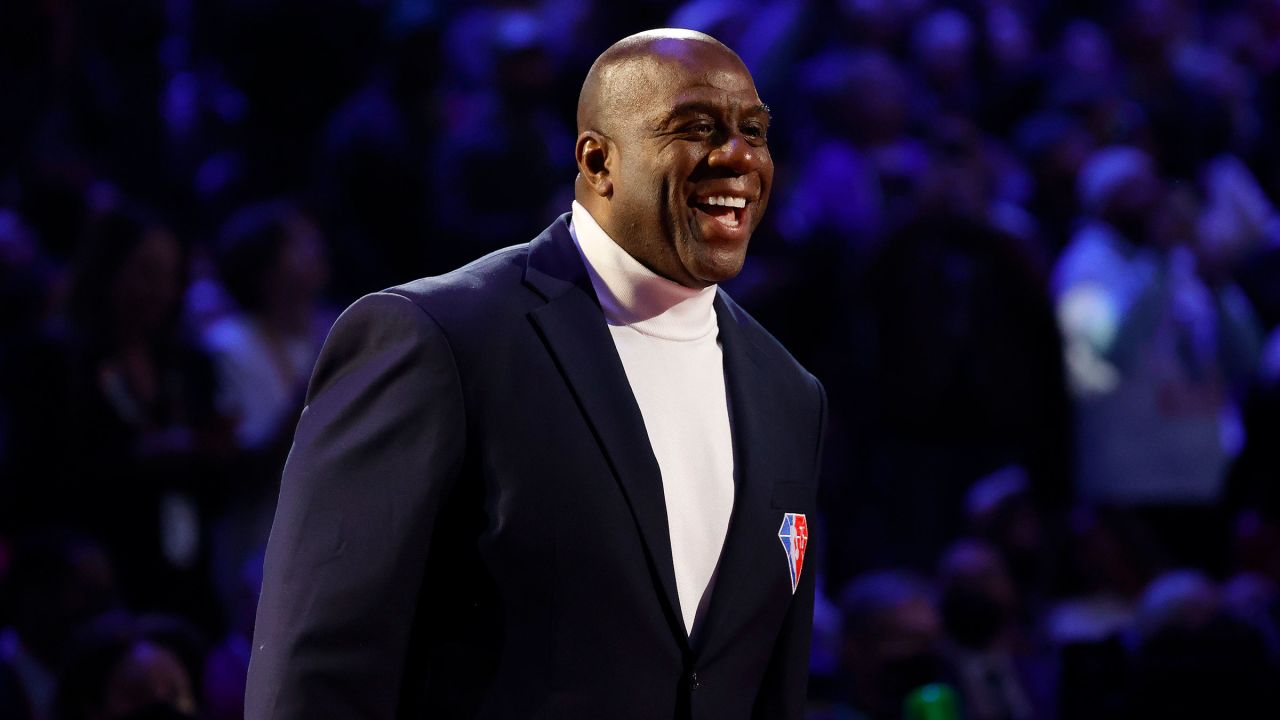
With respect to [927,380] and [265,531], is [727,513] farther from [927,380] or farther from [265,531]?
[927,380]

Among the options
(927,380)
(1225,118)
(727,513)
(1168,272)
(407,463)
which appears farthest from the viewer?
(1225,118)

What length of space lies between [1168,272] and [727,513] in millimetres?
4910

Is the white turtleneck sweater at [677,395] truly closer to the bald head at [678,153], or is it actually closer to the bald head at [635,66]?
the bald head at [678,153]

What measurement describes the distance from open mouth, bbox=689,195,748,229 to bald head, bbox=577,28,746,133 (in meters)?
0.15

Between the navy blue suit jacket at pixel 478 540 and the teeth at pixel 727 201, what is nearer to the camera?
the navy blue suit jacket at pixel 478 540

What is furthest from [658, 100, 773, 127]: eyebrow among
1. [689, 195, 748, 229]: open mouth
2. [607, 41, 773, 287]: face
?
[689, 195, 748, 229]: open mouth

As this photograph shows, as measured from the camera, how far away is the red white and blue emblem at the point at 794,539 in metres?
2.66

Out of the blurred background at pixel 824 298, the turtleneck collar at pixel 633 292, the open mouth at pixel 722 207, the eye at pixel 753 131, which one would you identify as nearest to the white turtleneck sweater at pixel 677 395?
the turtleneck collar at pixel 633 292

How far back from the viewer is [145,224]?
5.93m

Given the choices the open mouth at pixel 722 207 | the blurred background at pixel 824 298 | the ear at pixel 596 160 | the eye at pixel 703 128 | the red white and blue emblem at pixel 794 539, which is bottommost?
the blurred background at pixel 824 298

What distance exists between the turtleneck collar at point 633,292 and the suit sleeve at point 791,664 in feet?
1.10

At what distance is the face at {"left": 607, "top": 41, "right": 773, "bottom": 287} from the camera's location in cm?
252

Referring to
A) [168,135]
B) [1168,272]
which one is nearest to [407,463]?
[1168,272]

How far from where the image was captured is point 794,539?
8.81 feet
